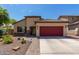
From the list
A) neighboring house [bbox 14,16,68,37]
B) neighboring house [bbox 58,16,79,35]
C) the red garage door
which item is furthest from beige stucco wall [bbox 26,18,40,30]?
neighboring house [bbox 58,16,79,35]

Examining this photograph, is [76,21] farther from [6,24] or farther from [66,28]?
[6,24]

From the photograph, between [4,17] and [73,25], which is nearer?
[4,17]

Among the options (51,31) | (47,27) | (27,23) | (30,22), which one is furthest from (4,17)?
(51,31)

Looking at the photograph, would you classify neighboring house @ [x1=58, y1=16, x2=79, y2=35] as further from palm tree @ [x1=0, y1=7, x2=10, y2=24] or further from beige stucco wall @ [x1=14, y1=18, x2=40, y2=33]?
palm tree @ [x1=0, y1=7, x2=10, y2=24]

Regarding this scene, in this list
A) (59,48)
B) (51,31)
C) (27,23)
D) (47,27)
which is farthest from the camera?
(27,23)

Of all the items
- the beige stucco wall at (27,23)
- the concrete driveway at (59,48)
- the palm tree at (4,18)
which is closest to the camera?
the concrete driveway at (59,48)

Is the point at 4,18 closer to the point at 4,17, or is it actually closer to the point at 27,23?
the point at 4,17

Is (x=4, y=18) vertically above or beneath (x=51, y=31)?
above

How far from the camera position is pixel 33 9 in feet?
66.8

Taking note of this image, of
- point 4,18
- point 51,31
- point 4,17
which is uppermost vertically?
point 4,17

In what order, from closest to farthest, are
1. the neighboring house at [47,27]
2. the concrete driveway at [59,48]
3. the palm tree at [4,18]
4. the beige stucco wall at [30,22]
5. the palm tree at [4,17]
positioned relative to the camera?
the concrete driveway at [59,48], the palm tree at [4,18], the palm tree at [4,17], the neighboring house at [47,27], the beige stucco wall at [30,22]

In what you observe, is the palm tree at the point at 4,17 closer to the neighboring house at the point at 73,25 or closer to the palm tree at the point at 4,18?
the palm tree at the point at 4,18

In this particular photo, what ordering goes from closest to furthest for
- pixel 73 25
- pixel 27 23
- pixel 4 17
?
1. pixel 4 17
2. pixel 27 23
3. pixel 73 25

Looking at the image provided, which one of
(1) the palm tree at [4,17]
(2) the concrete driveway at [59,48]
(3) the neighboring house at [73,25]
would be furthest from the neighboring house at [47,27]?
(2) the concrete driveway at [59,48]
